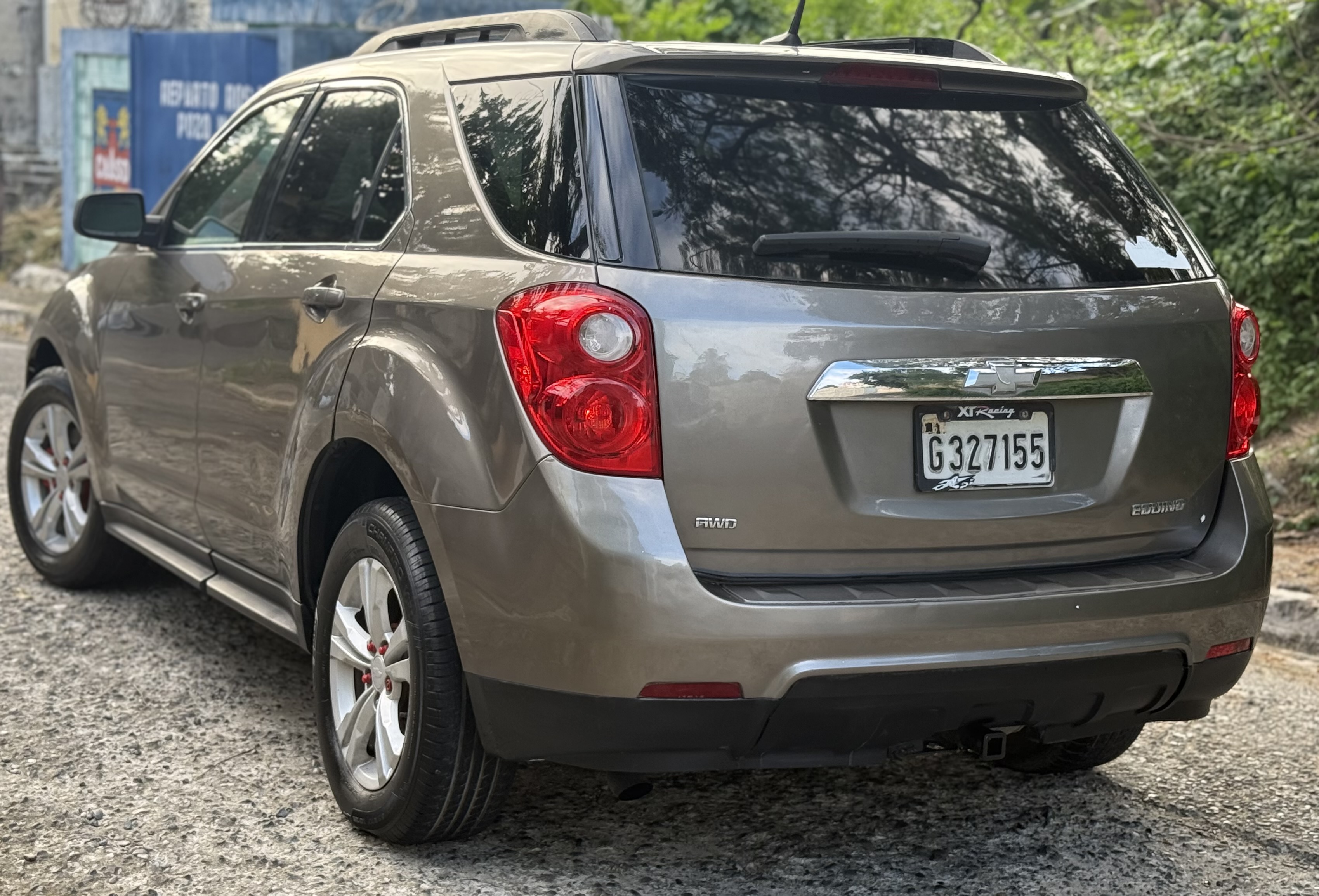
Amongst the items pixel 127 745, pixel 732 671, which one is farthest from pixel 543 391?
pixel 127 745

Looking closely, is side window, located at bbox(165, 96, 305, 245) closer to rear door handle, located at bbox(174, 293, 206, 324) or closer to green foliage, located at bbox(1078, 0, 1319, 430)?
rear door handle, located at bbox(174, 293, 206, 324)

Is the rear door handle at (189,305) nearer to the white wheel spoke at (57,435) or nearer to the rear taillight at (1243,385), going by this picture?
the white wheel spoke at (57,435)

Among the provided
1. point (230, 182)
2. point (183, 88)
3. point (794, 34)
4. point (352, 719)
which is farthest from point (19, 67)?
point (352, 719)

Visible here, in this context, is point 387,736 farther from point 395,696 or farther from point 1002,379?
point 1002,379

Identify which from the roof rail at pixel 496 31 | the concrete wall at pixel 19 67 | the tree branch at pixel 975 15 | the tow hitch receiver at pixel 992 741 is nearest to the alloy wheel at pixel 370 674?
the tow hitch receiver at pixel 992 741

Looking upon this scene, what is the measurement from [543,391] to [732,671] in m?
0.63

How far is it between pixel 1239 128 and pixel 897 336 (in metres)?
6.18

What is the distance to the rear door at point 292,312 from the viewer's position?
370 cm

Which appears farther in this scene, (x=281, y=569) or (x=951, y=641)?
(x=281, y=569)

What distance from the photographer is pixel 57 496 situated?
5551 mm

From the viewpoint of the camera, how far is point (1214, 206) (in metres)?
8.52

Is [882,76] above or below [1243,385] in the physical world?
above

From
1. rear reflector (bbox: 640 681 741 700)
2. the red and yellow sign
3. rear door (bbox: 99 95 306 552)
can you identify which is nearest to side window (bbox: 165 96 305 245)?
rear door (bbox: 99 95 306 552)

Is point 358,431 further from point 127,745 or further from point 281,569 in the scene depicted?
point 127,745
